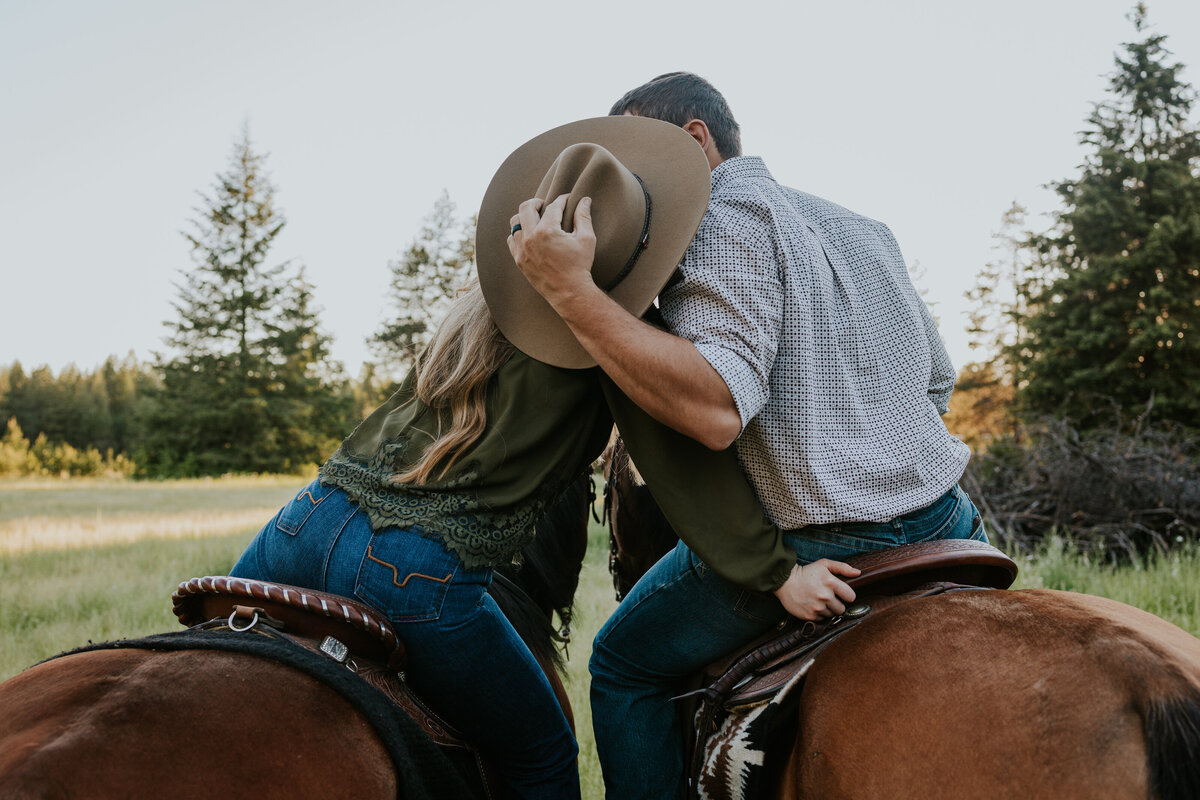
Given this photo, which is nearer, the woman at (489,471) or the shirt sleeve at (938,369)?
the woman at (489,471)

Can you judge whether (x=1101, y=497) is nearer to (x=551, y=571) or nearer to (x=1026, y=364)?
(x=551, y=571)

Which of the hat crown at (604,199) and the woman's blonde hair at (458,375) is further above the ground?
the hat crown at (604,199)

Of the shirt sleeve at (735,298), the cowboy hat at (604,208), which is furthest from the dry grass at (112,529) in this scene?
the shirt sleeve at (735,298)

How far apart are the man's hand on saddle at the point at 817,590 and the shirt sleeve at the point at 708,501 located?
3 centimetres

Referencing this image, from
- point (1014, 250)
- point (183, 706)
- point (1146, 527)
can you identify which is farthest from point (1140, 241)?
point (183, 706)

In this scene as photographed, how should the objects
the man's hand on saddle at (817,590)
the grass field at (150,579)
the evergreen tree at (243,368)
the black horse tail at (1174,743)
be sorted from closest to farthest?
the black horse tail at (1174,743), the man's hand on saddle at (817,590), the grass field at (150,579), the evergreen tree at (243,368)

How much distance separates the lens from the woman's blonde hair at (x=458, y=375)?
5.92ft

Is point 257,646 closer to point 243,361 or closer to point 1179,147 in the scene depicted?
point 1179,147

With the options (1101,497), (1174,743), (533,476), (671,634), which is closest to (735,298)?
(533,476)

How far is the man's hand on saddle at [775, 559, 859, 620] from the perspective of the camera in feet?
5.76

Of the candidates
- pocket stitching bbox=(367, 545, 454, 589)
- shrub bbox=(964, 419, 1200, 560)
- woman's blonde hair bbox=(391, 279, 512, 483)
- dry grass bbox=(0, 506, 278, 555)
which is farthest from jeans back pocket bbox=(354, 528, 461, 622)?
dry grass bbox=(0, 506, 278, 555)

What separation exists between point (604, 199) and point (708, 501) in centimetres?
78

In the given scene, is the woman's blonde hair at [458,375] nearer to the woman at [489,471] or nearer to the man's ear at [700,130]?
the woman at [489,471]

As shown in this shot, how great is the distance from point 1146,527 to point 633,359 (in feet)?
23.7
